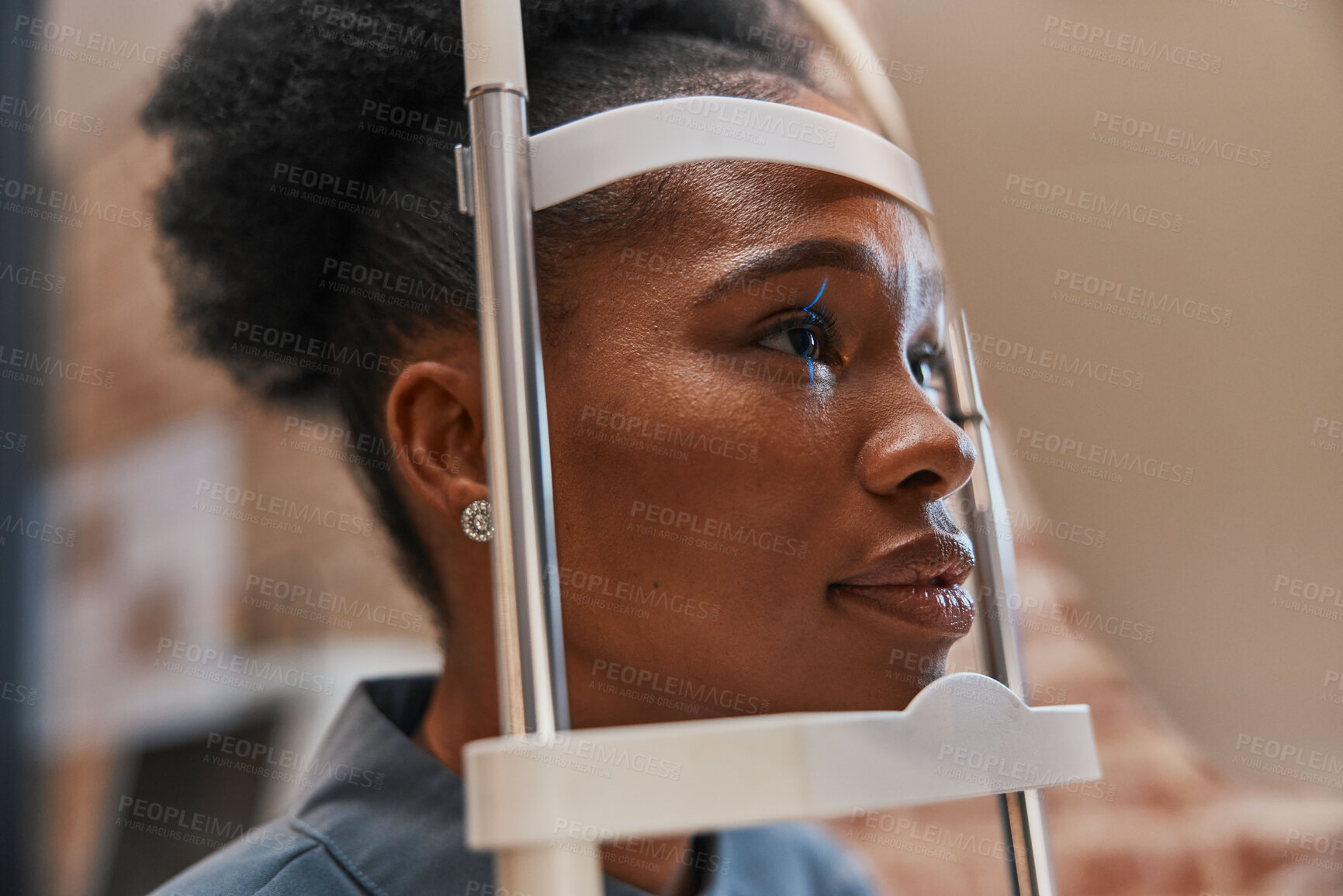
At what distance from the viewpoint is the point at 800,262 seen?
1.88ft

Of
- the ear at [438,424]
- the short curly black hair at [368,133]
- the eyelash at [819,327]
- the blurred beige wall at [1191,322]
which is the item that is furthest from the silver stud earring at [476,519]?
the blurred beige wall at [1191,322]

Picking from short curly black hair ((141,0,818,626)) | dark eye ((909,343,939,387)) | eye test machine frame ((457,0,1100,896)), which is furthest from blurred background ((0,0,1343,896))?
eye test machine frame ((457,0,1100,896))

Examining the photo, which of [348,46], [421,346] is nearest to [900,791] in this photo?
[421,346]

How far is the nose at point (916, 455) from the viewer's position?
21.6 inches

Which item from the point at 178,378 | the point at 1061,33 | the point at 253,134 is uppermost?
the point at 1061,33

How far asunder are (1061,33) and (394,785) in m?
1.10

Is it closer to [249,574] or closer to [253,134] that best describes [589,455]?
[253,134]

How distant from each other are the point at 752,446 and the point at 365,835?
0.40 metres

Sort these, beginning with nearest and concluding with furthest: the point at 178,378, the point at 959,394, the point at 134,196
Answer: the point at 959,394 → the point at 134,196 → the point at 178,378

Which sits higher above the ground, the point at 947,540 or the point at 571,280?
the point at 571,280

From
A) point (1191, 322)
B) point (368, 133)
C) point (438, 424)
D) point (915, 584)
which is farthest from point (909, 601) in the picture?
point (1191, 322)

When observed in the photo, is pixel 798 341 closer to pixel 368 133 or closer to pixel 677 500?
pixel 677 500

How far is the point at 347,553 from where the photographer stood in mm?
1249

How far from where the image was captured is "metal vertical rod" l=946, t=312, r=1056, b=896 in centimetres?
60
